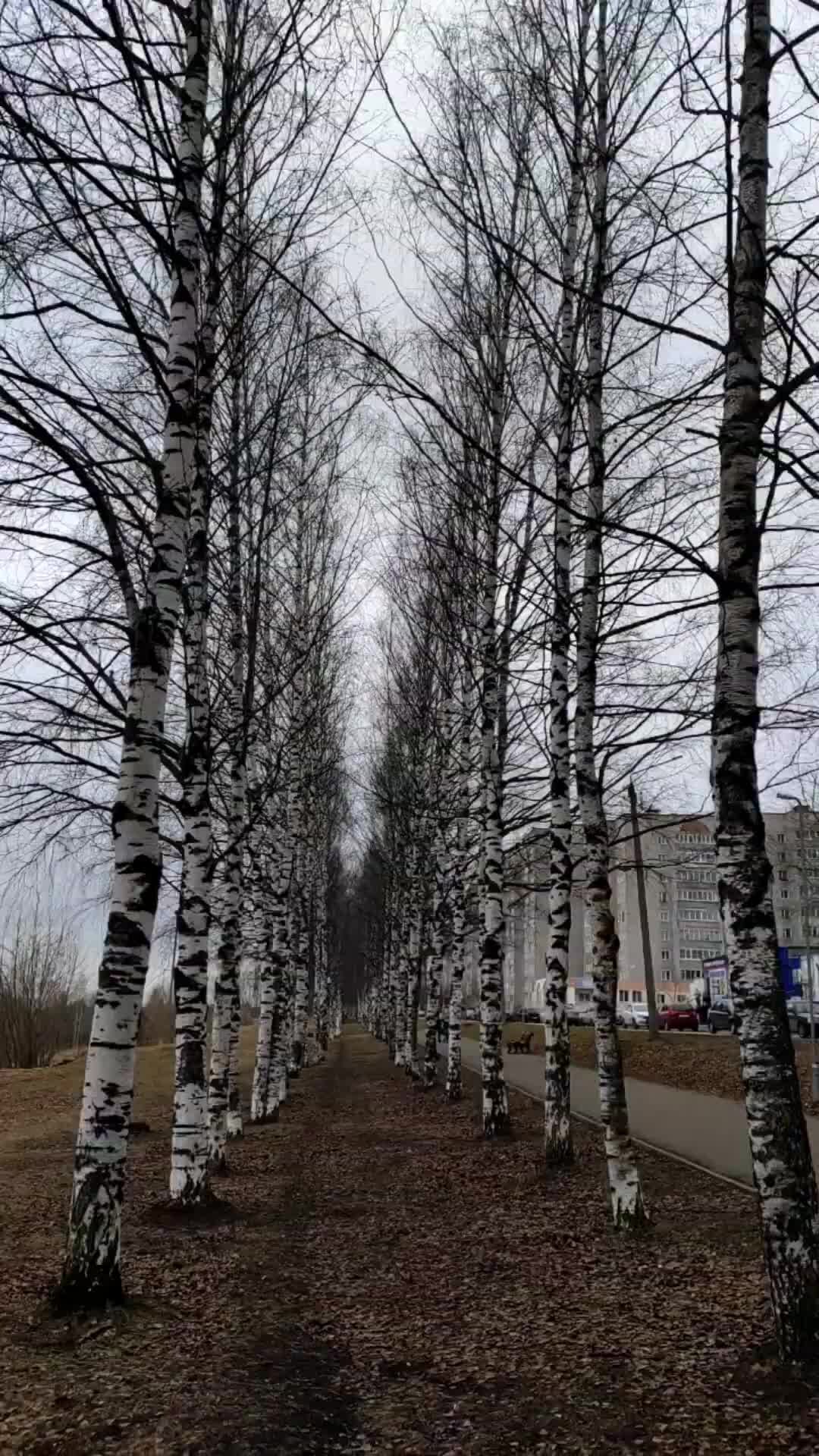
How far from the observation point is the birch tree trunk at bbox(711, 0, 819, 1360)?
13.5ft

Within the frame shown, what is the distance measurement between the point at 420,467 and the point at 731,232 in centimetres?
698

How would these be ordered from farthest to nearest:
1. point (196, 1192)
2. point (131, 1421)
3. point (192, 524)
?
point (192, 524)
point (196, 1192)
point (131, 1421)

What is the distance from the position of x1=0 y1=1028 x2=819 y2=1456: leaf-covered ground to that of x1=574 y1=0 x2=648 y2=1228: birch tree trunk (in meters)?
0.52

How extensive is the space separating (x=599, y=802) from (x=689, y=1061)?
16.3 m

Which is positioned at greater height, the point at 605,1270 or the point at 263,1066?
the point at 263,1066

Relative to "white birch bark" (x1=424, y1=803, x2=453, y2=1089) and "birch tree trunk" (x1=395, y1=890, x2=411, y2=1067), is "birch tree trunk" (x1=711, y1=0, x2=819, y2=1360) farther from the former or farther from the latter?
"birch tree trunk" (x1=395, y1=890, x2=411, y2=1067)

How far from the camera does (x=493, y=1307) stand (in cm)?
543

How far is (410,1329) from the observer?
16.7 ft

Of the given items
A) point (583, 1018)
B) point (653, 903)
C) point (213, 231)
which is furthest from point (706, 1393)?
point (653, 903)

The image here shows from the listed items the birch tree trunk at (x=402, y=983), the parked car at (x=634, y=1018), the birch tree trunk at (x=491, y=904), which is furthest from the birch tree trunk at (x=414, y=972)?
the parked car at (x=634, y=1018)

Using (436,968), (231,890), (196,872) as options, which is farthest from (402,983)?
(196,872)

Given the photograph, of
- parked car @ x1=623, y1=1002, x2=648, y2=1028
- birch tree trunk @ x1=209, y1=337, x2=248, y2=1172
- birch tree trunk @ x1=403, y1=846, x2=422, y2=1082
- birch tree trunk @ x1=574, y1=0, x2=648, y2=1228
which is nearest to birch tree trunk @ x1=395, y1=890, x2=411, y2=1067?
birch tree trunk @ x1=403, y1=846, x2=422, y2=1082

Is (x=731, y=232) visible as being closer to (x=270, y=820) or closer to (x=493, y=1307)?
(x=493, y=1307)

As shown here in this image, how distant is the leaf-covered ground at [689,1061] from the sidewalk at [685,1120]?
64 cm
